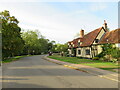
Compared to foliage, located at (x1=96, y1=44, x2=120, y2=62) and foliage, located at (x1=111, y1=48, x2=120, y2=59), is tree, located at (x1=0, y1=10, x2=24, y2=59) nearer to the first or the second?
foliage, located at (x1=96, y1=44, x2=120, y2=62)

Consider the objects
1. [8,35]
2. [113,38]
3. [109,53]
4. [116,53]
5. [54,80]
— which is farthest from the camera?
[8,35]

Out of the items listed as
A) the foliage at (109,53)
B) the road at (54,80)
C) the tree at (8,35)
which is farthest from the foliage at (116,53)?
the tree at (8,35)

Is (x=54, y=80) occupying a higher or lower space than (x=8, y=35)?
lower

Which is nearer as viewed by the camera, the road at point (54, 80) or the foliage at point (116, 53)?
the road at point (54, 80)

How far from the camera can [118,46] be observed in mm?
20750

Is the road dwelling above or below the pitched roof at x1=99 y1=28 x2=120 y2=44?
below

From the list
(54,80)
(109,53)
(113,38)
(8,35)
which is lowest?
(54,80)

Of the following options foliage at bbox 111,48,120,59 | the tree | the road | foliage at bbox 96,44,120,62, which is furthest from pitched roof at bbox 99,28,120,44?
the tree

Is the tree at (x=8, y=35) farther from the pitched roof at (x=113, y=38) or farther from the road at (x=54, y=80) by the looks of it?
the pitched roof at (x=113, y=38)

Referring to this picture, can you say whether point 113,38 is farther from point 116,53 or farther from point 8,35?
point 8,35

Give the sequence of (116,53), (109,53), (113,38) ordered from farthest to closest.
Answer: (113,38) < (109,53) < (116,53)

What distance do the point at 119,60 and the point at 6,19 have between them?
2944 cm

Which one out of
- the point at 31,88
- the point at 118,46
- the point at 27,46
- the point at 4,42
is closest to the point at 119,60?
the point at 118,46

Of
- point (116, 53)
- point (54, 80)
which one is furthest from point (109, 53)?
point (54, 80)
